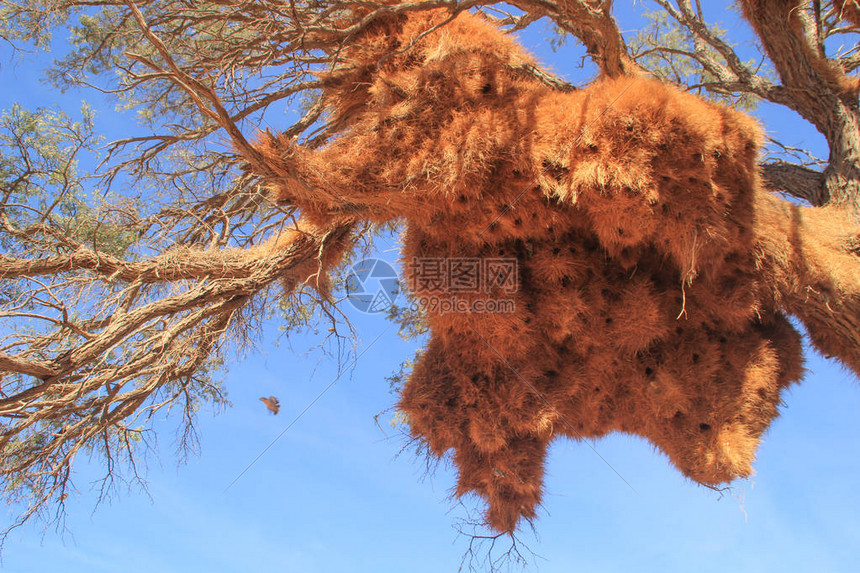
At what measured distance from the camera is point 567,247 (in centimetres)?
438

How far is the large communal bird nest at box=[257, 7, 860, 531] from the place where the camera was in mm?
3746

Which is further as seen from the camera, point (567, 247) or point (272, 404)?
point (272, 404)

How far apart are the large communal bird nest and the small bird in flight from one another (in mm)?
1978

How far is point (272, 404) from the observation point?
6.20 metres

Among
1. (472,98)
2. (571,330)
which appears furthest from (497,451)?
(472,98)

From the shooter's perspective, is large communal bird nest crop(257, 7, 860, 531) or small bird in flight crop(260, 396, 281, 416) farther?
small bird in flight crop(260, 396, 281, 416)

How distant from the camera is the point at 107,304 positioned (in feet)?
13.4

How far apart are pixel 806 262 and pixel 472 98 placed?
268cm

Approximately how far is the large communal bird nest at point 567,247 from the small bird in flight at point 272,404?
1.98m

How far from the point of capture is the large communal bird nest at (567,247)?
3746mm

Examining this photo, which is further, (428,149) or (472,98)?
(472,98)

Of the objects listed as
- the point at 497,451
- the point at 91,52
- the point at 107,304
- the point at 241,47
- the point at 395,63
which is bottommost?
the point at 497,451

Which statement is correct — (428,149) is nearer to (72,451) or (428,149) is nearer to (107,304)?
(107,304)

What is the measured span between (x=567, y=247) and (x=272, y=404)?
3680 mm
